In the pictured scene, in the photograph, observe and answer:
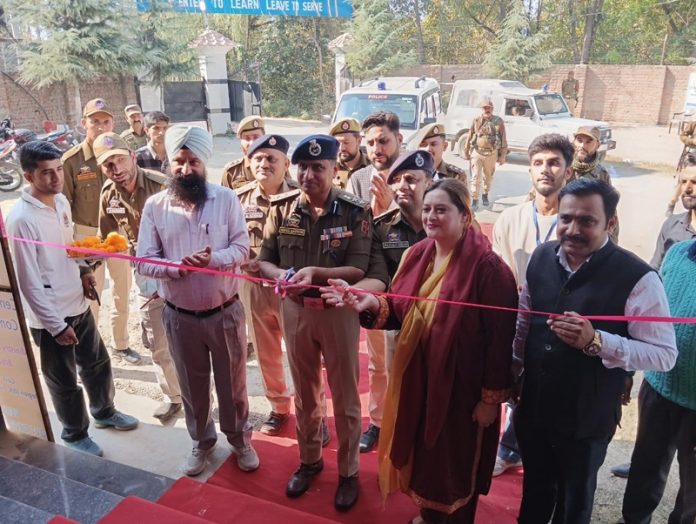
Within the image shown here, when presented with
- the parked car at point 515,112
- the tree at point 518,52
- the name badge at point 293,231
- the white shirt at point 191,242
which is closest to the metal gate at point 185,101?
the parked car at point 515,112

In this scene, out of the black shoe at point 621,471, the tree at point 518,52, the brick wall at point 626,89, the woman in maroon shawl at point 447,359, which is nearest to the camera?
the woman in maroon shawl at point 447,359

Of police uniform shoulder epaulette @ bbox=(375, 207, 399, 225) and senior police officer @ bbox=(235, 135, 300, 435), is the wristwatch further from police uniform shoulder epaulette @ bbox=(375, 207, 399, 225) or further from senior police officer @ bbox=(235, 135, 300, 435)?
senior police officer @ bbox=(235, 135, 300, 435)

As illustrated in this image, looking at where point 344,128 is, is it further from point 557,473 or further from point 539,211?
point 557,473

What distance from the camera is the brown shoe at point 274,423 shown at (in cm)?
361

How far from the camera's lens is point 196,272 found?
112 inches

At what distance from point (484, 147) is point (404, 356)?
8340 mm

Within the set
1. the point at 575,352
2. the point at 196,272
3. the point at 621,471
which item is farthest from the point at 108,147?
the point at 621,471

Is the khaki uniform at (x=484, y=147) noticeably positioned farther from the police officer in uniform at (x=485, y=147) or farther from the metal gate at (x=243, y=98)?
the metal gate at (x=243, y=98)

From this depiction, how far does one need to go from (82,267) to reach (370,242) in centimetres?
186

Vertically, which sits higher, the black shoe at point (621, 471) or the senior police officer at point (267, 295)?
the senior police officer at point (267, 295)

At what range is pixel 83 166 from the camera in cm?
434

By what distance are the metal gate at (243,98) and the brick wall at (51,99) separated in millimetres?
3459

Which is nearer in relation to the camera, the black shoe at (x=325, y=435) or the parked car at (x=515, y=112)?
the black shoe at (x=325, y=435)

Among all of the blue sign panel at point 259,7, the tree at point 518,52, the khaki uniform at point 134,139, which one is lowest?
the khaki uniform at point 134,139
